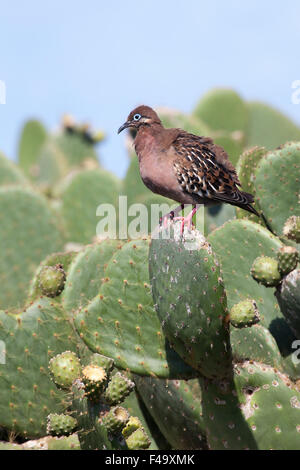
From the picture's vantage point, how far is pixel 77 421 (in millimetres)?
3719

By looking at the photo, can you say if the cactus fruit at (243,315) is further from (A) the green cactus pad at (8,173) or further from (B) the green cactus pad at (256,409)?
(A) the green cactus pad at (8,173)

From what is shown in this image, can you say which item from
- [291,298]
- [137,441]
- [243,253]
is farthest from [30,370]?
[291,298]

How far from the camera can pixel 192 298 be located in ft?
11.4

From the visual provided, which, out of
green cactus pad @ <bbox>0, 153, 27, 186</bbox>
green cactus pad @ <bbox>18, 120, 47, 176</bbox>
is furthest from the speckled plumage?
green cactus pad @ <bbox>18, 120, 47, 176</bbox>

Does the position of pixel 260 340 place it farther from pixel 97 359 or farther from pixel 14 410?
pixel 14 410

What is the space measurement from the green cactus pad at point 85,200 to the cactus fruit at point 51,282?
10.1 ft

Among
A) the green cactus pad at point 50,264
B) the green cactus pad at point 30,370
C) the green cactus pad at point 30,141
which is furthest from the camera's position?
the green cactus pad at point 30,141

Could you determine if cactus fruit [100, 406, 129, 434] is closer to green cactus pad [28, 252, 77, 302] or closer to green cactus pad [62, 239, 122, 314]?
green cactus pad [62, 239, 122, 314]

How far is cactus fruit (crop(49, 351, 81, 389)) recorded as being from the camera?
12.0 ft

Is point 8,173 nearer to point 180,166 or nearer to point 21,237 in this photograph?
point 21,237

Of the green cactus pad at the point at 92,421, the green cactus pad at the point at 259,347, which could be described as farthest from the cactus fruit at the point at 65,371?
the green cactus pad at the point at 259,347

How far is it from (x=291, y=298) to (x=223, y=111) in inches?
271

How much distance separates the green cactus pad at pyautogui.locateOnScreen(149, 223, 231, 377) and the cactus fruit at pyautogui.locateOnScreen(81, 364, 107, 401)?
0.39m

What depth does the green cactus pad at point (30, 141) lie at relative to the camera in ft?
43.5
